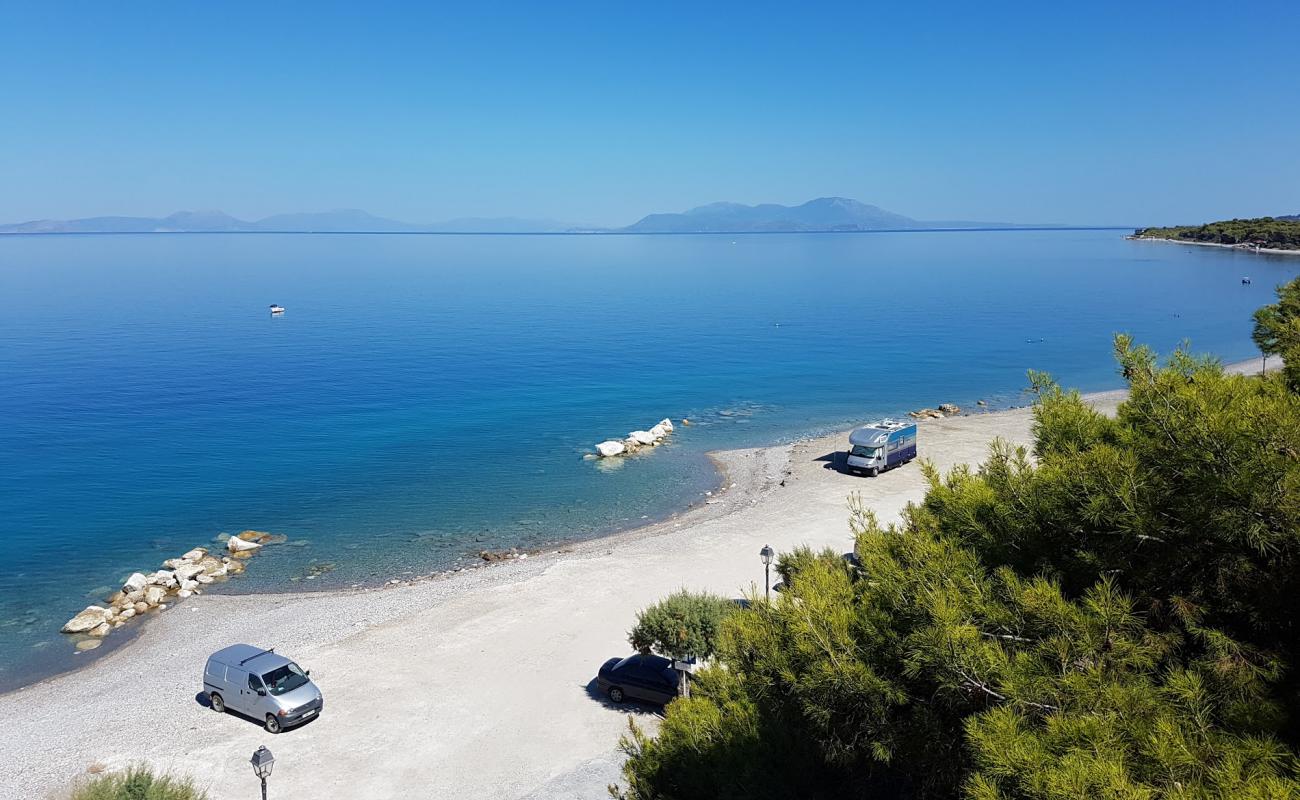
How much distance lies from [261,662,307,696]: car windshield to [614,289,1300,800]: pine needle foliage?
1134 cm

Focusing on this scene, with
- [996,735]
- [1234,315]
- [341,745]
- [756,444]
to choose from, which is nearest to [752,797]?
[996,735]

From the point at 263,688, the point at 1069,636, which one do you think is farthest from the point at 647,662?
the point at 1069,636

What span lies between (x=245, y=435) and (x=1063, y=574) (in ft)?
152

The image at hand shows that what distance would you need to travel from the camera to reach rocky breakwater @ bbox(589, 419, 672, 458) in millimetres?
40750

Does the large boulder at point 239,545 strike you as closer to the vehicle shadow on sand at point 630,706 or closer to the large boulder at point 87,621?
the large boulder at point 87,621

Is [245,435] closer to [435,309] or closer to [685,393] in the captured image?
[685,393]

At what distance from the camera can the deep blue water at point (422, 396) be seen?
30922mm

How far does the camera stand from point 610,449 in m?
40.7

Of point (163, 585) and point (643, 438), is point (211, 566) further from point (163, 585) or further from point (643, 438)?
point (643, 438)

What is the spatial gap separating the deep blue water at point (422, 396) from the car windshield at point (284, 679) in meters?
9.89

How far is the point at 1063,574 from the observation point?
6863mm

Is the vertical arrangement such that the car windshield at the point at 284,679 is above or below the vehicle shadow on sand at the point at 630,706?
above

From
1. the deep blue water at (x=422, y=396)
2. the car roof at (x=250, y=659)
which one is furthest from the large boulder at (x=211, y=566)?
the car roof at (x=250, y=659)

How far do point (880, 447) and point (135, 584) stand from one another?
28.0 meters
